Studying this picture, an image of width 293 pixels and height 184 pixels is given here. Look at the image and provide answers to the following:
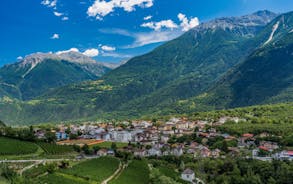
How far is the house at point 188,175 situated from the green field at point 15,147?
36.6 m

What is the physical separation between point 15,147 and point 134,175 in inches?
1352

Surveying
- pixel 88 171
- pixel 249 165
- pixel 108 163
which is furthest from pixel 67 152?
pixel 249 165

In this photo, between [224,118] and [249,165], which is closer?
[249,165]

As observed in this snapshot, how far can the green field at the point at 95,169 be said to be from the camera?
5679 cm

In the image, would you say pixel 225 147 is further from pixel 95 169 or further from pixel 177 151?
pixel 95 169

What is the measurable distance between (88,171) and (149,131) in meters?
79.8

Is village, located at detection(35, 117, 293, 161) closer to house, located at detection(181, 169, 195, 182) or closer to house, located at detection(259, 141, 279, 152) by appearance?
house, located at detection(259, 141, 279, 152)

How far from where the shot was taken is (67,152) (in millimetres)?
86875

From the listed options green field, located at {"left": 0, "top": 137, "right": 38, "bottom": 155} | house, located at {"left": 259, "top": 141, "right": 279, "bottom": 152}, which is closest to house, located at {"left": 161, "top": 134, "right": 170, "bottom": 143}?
house, located at {"left": 259, "top": 141, "right": 279, "bottom": 152}

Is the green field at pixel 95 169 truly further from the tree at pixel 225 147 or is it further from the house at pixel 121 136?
the house at pixel 121 136

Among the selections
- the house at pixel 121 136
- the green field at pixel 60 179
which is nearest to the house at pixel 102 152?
the green field at pixel 60 179

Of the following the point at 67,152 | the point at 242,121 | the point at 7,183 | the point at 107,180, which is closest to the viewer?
the point at 7,183

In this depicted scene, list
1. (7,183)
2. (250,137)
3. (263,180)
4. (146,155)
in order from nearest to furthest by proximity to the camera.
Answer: (7,183) → (263,180) → (146,155) → (250,137)

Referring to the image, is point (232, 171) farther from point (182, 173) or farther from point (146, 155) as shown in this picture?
point (146, 155)
